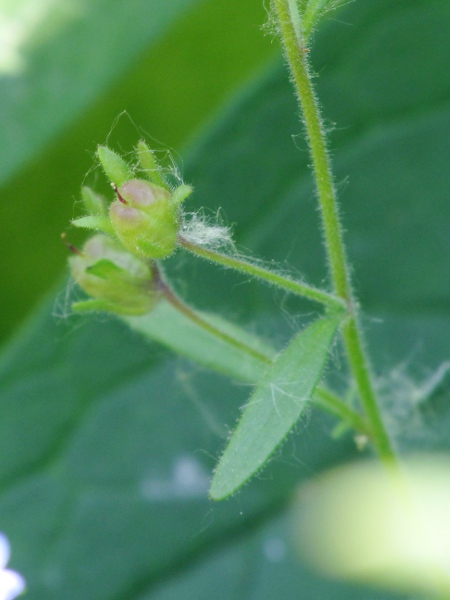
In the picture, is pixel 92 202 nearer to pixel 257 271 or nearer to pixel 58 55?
pixel 257 271

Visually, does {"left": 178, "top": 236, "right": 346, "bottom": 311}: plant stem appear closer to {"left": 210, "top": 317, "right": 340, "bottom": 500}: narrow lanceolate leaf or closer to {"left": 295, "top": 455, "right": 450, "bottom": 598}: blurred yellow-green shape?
{"left": 210, "top": 317, "right": 340, "bottom": 500}: narrow lanceolate leaf

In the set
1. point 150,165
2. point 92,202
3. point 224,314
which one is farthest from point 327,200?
point 224,314

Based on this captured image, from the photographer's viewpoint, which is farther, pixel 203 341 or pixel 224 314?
pixel 224 314

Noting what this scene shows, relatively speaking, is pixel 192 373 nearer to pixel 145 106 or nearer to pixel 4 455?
pixel 4 455

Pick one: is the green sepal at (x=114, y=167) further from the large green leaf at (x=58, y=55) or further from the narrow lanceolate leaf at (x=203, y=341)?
the large green leaf at (x=58, y=55)

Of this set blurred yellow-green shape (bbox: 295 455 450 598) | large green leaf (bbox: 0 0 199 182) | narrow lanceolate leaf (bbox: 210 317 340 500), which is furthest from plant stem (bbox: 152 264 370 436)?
large green leaf (bbox: 0 0 199 182)

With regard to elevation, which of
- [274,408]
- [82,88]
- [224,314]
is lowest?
[274,408]
